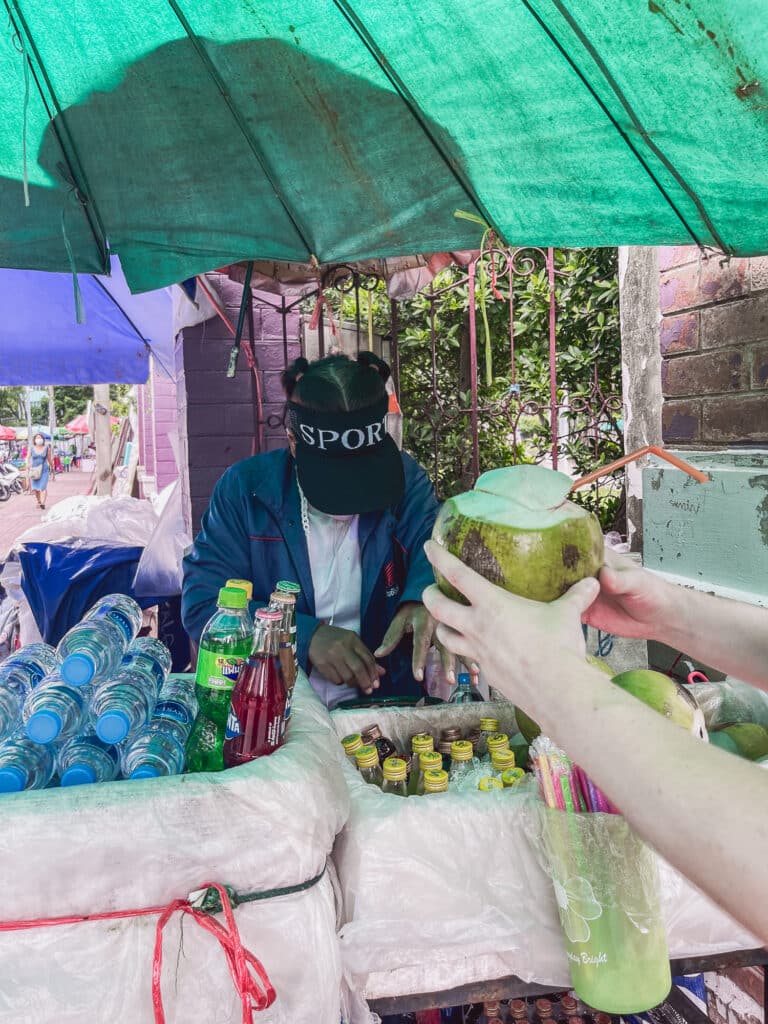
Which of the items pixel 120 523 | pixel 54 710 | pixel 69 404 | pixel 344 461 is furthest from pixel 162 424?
pixel 69 404

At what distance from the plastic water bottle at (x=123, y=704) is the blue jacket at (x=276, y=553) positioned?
0.84 m

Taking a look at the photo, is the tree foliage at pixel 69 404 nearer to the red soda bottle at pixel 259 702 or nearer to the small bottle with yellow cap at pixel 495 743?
the small bottle with yellow cap at pixel 495 743

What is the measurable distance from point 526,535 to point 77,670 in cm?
93

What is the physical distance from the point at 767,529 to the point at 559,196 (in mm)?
1121

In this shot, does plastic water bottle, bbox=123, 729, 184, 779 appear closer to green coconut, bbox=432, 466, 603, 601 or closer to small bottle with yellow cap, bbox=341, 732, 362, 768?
small bottle with yellow cap, bbox=341, 732, 362, 768

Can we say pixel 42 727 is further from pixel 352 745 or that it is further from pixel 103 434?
pixel 103 434

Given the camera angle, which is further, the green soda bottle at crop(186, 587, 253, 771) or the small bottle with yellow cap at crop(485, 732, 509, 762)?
the small bottle with yellow cap at crop(485, 732, 509, 762)

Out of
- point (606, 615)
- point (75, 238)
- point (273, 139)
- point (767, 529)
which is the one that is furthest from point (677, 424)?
point (75, 238)

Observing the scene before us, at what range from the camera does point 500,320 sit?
677 centimetres

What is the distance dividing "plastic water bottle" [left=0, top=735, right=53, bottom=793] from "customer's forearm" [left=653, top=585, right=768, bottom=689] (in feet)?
3.89

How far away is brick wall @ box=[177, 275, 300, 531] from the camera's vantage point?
4770mm

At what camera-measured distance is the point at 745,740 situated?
1.78 m

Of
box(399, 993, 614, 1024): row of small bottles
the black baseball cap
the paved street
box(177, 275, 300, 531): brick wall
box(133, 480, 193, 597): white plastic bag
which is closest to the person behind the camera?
box(399, 993, 614, 1024): row of small bottles

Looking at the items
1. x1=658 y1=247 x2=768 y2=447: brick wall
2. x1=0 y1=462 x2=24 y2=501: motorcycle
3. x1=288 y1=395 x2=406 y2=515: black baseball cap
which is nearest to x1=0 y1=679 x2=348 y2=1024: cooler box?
x1=288 y1=395 x2=406 y2=515: black baseball cap
